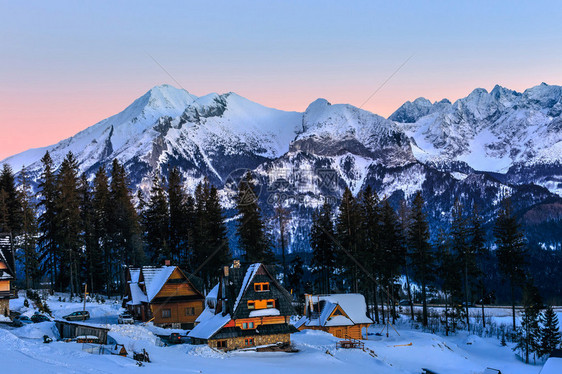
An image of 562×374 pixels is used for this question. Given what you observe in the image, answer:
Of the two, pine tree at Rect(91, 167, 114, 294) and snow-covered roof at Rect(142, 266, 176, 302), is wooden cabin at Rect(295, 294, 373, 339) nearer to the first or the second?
snow-covered roof at Rect(142, 266, 176, 302)

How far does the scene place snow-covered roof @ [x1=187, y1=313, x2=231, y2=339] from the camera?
46.3m

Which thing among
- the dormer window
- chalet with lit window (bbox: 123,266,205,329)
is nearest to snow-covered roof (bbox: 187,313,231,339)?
the dormer window

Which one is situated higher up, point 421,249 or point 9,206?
point 9,206

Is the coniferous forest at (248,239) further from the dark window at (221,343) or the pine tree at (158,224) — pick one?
the dark window at (221,343)

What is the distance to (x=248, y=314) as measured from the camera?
48.0 m

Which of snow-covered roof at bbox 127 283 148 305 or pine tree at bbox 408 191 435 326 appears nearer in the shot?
snow-covered roof at bbox 127 283 148 305

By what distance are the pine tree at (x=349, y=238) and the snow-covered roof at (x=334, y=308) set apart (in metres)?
6.35

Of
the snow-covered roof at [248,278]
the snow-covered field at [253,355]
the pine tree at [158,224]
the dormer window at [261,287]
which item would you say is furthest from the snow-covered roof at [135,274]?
the dormer window at [261,287]

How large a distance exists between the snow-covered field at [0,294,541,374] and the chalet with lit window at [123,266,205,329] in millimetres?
3284

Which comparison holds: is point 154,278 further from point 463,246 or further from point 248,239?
point 463,246

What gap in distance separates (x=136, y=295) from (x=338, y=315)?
2196 centimetres

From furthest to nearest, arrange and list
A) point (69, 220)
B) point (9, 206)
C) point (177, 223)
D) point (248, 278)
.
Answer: point (177, 223), point (9, 206), point (69, 220), point (248, 278)

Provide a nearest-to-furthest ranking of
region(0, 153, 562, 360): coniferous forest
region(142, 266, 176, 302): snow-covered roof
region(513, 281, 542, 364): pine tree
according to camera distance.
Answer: region(513, 281, 542, 364): pine tree < region(142, 266, 176, 302): snow-covered roof < region(0, 153, 562, 360): coniferous forest

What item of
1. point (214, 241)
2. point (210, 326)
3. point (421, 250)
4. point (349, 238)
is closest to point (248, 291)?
point (210, 326)
